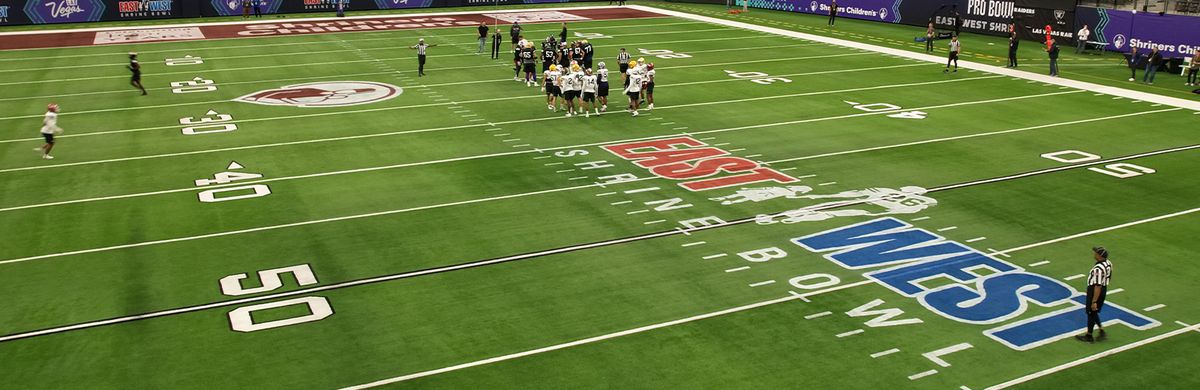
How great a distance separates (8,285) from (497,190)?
28.5ft

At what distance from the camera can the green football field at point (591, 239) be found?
41.2ft

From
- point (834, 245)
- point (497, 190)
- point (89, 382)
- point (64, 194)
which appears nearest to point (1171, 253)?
point (834, 245)

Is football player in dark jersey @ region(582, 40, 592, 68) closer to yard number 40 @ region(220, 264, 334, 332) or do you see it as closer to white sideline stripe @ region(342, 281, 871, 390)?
yard number 40 @ region(220, 264, 334, 332)

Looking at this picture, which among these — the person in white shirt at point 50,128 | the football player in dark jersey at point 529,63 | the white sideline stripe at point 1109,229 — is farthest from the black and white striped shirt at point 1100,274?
the football player in dark jersey at point 529,63

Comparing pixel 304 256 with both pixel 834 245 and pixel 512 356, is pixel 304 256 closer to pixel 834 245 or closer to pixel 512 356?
pixel 512 356

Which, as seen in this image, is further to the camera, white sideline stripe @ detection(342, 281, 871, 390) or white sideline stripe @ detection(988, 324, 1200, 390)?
white sideline stripe @ detection(342, 281, 871, 390)

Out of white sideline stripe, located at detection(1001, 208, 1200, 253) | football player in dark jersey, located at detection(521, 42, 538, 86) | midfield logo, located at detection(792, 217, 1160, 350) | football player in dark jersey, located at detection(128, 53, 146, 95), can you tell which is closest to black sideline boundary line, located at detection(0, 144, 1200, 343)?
midfield logo, located at detection(792, 217, 1160, 350)

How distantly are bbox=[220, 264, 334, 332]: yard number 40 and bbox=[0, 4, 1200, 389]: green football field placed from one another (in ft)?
0.20

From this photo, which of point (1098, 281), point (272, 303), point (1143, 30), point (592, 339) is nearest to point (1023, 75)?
point (1143, 30)

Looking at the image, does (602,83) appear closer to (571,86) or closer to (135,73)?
(571,86)

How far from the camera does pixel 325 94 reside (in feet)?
103

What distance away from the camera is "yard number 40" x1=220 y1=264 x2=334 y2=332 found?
13648 millimetres

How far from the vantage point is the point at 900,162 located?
22.6 meters

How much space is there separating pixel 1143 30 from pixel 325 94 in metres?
30.5
